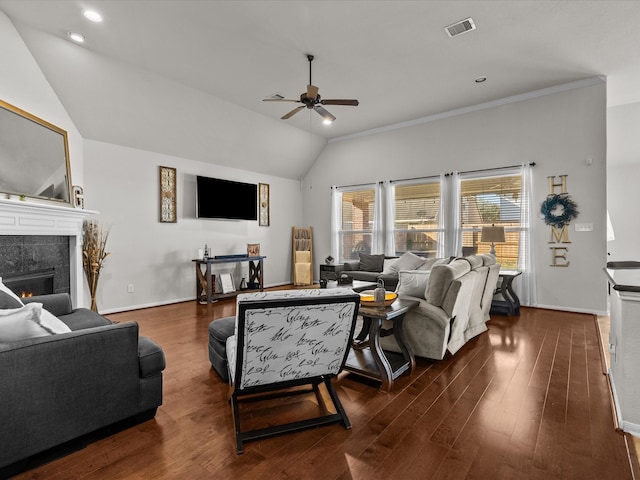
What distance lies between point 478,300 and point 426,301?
1154mm

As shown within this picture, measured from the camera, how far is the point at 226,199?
645 centimetres

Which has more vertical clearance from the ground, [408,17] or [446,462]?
[408,17]

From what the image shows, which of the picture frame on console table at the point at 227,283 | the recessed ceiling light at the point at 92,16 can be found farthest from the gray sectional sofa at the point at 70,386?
the picture frame on console table at the point at 227,283

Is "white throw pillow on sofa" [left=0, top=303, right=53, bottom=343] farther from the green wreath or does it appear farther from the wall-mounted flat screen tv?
the green wreath

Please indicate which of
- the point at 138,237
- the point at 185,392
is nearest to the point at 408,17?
the point at 185,392

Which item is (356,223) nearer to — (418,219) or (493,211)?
(418,219)

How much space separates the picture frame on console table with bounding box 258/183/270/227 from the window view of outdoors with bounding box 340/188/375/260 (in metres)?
1.73

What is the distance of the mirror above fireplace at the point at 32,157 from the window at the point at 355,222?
5049mm

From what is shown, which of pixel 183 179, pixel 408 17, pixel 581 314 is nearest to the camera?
pixel 408 17

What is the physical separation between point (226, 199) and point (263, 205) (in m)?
1.05

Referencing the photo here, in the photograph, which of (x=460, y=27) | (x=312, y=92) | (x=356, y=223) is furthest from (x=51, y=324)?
(x=356, y=223)

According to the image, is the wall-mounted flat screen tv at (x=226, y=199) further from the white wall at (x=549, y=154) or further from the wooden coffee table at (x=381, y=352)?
the wooden coffee table at (x=381, y=352)

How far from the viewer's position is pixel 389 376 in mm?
2527

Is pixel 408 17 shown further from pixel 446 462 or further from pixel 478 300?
pixel 446 462
